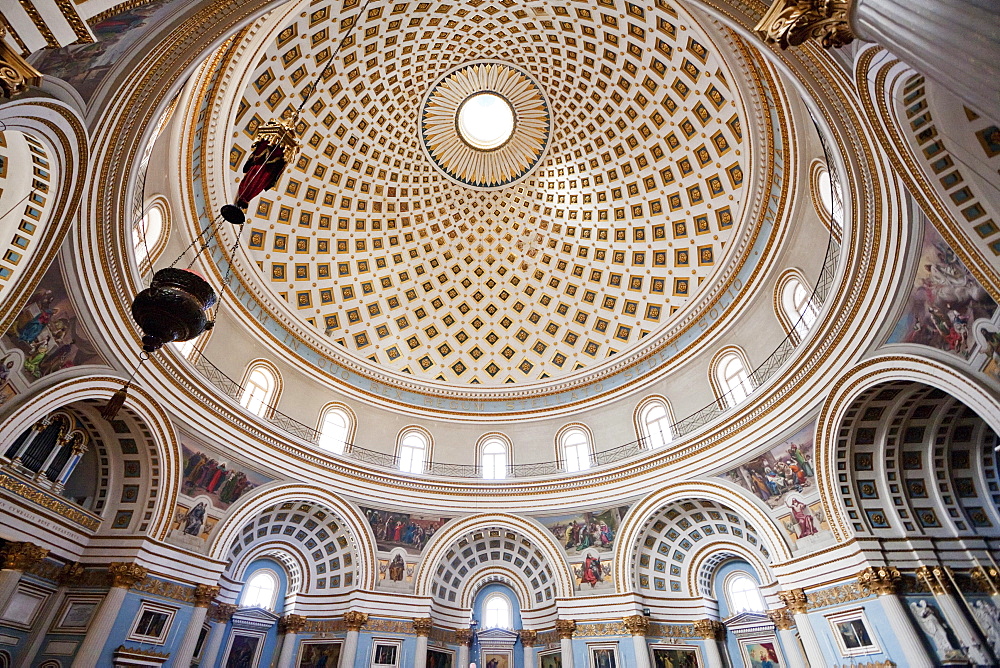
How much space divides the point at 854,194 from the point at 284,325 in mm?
19226

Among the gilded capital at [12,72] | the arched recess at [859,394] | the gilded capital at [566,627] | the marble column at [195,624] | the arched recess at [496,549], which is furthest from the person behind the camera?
the arched recess at [496,549]

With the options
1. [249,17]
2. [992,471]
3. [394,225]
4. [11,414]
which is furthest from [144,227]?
[992,471]

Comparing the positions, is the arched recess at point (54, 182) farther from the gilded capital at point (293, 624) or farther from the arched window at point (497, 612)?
the arched window at point (497, 612)

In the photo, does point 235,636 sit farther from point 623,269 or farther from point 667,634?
point 623,269

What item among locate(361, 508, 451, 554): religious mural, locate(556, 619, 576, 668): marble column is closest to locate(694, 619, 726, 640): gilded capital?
locate(556, 619, 576, 668): marble column

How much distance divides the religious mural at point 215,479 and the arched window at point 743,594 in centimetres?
1644

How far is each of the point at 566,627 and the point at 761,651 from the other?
621 cm

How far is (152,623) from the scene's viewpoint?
1308 centimetres

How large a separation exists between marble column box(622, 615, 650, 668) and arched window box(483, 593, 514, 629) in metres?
5.30

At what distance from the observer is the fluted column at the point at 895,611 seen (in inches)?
432

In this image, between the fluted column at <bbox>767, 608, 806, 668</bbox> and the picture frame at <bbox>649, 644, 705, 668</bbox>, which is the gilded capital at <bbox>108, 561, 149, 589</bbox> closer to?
the picture frame at <bbox>649, 644, 705, 668</bbox>

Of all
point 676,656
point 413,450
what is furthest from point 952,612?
point 413,450

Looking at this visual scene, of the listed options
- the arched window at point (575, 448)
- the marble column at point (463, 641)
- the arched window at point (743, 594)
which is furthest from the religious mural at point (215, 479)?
the arched window at point (743, 594)

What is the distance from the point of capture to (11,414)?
10.1m
